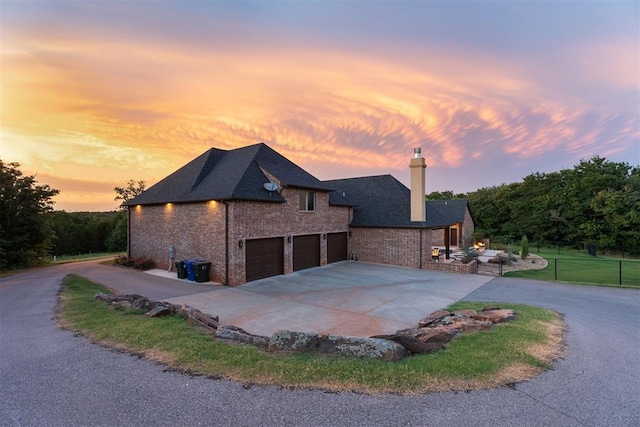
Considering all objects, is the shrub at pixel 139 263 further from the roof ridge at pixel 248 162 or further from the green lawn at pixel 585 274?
the green lawn at pixel 585 274

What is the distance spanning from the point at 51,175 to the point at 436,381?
87.4ft

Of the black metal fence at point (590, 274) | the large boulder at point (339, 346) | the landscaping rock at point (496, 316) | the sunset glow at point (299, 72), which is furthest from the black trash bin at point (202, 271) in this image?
the black metal fence at point (590, 274)

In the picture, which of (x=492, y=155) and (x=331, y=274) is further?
(x=492, y=155)

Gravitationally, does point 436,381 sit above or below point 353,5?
below

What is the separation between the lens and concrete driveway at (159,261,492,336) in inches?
310

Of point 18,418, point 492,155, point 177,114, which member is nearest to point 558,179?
point 492,155

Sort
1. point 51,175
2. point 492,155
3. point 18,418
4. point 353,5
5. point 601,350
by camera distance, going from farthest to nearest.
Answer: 1. point 492,155
2. point 51,175
3. point 353,5
4. point 601,350
5. point 18,418

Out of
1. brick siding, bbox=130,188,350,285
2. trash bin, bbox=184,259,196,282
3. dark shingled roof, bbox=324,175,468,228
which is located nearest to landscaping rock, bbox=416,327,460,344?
brick siding, bbox=130,188,350,285

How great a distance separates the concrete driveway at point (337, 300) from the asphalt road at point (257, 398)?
3.45 m

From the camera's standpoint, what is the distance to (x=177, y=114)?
16.0 m

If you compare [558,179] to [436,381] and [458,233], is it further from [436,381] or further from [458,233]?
[436,381]

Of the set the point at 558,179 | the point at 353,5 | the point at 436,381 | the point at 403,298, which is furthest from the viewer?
the point at 558,179

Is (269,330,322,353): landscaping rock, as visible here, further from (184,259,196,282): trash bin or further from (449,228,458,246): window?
(449,228,458,246): window

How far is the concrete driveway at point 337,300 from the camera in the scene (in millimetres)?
7883
